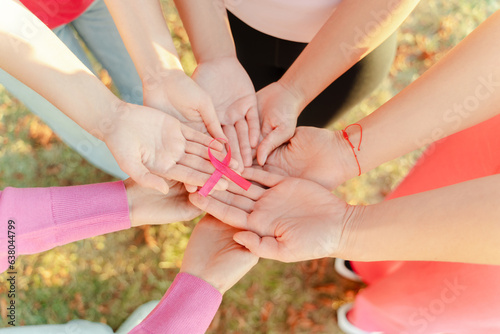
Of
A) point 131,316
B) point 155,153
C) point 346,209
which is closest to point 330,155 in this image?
point 346,209

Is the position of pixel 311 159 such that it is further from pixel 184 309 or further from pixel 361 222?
pixel 184 309

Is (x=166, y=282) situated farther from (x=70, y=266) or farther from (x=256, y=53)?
(x=256, y=53)

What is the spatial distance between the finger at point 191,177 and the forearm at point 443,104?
1.96ft

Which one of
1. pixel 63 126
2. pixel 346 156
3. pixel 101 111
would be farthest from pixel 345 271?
pixel 63 126

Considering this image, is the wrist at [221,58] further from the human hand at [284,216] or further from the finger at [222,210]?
the finger at [222,210]

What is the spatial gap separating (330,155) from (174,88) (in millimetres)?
756

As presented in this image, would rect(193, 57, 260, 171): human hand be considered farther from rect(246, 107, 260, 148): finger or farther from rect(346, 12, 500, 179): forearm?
rect(346, 12, 500, 179): forearm

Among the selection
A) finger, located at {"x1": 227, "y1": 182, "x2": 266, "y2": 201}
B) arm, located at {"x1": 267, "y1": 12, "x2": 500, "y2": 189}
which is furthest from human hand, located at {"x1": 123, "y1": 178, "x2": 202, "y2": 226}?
arm, located at {"x1": 267, "y1": 12, "x2": 500, "y2": 189}

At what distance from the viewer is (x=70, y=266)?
263 cm

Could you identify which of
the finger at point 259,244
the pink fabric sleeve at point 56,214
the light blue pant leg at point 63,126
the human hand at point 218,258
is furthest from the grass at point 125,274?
the finger at point 259,244

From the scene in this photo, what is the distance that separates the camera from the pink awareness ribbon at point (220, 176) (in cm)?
172

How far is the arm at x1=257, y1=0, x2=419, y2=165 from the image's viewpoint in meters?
1.71

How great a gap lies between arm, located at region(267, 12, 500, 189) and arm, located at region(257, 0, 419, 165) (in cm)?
10

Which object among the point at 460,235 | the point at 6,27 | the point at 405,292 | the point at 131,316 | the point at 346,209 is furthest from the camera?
the point at 131,316
